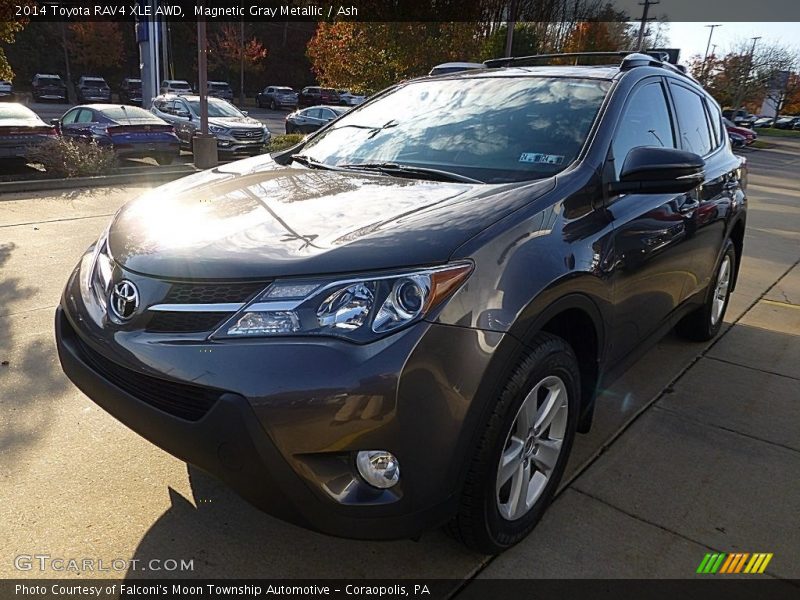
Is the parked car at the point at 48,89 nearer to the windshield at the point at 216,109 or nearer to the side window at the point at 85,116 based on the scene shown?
the windshield at the point at 216,109

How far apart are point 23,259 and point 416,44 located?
12.1 m

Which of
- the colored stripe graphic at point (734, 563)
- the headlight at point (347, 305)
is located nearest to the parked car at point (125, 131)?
the headlight at point (347, 305)

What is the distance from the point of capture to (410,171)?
2734mm

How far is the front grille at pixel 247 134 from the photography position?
15031 mm

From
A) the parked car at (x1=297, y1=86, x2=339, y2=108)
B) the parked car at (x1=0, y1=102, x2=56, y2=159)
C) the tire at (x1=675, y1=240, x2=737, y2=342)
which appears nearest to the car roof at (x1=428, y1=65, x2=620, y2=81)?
the tire at (x1=675, y1=240, x2=737, y2=342)

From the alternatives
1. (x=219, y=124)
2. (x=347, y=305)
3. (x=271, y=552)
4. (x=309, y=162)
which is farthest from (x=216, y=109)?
(x=347, y=305)

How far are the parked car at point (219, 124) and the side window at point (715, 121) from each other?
12.3 metres

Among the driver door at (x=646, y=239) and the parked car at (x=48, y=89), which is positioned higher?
the driver door at (x=646, y=239)

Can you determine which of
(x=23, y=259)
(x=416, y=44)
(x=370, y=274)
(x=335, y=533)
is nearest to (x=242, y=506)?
(x=335, y=533)

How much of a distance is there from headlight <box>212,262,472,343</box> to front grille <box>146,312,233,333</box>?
4 cm

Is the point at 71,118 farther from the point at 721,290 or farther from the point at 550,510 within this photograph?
the point at 550,510

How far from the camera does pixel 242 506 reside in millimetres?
2523

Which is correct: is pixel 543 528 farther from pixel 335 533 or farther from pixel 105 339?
pixel 105 339

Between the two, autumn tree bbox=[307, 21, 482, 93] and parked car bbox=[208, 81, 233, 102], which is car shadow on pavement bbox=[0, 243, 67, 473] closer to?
autumn tree bbox=[307, 21, 482, 93]
